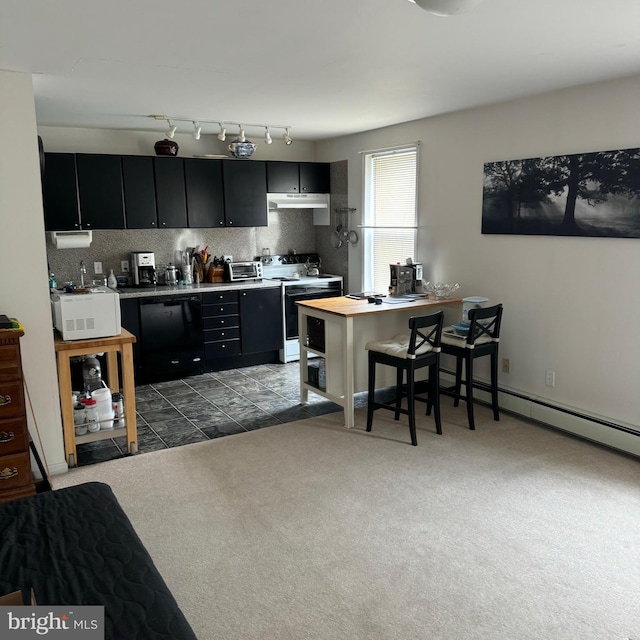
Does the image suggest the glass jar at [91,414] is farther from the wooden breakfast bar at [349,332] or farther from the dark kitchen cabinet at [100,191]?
the dark kitchen cabinet at [100,191]

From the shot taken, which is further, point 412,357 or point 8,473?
point 412,357

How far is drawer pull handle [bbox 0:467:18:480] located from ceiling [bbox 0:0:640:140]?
7.27 feet

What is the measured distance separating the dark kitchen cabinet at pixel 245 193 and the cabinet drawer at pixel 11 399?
11.3 ft

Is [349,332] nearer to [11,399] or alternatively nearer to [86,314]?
[86,314]

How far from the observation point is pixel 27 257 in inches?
138

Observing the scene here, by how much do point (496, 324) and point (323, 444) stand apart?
1586 millimetres

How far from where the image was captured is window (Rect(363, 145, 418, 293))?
18.6ft

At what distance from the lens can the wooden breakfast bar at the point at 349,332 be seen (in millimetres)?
4391

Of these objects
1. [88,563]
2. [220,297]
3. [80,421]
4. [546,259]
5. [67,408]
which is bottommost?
[80,421]

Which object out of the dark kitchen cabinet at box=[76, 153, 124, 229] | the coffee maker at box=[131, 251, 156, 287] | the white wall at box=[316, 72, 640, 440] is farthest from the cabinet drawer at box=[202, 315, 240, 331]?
the white wall at box=[316, 72, 640, 440]


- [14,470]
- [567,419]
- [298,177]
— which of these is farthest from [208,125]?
[567,419]

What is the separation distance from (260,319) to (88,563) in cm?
453

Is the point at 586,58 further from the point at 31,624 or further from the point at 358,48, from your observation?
the point at 31,624

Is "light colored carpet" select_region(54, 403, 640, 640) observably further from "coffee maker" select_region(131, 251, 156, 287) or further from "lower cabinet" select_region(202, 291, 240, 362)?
"coffee maker" select_region(131, 251, 156, 287)
